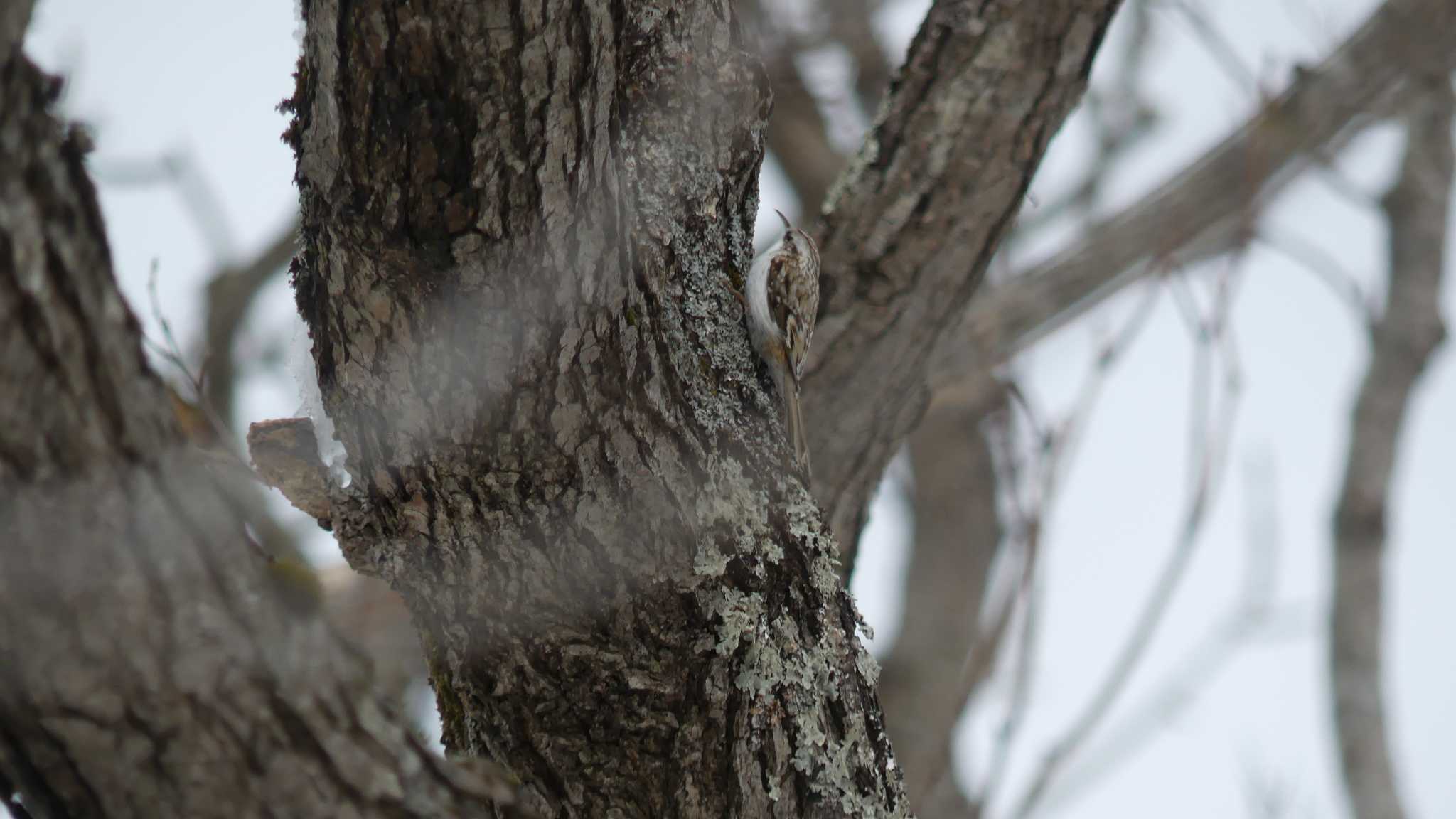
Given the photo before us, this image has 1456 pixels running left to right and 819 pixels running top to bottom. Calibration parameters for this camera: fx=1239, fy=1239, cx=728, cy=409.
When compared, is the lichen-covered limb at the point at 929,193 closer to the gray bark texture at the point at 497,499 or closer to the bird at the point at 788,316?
the bird at the point at 788,316

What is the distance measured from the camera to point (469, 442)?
4.48ft

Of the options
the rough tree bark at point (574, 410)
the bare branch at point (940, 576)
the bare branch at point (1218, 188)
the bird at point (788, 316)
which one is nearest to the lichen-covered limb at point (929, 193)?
the bird at point (788, 316)

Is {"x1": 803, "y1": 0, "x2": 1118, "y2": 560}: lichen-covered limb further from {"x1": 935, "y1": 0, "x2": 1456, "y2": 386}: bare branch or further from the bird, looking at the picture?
{"x1": 935, "y1": 0, "x2": 1456, "y2": 386}: bare branch

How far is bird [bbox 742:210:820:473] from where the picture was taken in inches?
74.6

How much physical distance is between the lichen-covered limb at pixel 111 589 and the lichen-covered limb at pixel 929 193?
1.52 meters

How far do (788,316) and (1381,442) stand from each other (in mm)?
2391

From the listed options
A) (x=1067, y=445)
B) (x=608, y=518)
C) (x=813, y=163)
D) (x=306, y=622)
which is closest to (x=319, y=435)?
(x=608, y=518)

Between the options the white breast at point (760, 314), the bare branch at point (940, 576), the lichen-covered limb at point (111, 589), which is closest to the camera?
the lichen-covered limb at point (111, 589)

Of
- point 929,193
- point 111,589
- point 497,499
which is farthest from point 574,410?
point 929,193

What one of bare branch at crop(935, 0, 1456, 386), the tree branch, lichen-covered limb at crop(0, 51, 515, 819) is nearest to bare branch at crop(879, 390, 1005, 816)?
the tree branch

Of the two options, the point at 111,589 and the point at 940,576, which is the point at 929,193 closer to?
the point at 111,589

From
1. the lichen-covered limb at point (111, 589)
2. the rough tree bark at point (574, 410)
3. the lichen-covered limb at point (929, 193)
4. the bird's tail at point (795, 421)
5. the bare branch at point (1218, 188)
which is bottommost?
the lichen-covered limb at point (111, 589)

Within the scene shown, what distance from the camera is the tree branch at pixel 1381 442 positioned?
11.7 feet

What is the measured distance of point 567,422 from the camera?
137cm
